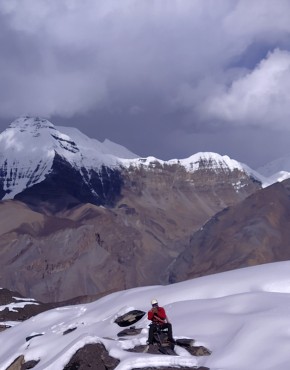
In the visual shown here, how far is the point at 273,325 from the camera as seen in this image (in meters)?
25.2

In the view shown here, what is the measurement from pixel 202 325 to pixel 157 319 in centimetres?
261

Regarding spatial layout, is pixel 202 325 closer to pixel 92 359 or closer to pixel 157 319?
pixel 157 319

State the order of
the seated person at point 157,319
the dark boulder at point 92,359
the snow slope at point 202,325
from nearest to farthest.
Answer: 1. the snow slope at point 202,325
2. the dark boulder at point 92,359
3. the seated person at point 157,319

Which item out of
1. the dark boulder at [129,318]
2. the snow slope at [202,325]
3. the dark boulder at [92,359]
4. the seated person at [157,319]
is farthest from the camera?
the dark boulder at [129,318]

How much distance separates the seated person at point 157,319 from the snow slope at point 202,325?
89cm

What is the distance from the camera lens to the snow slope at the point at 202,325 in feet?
78.4

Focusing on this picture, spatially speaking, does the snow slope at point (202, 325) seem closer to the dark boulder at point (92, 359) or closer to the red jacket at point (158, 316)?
the dark boulder at point (92, 359)

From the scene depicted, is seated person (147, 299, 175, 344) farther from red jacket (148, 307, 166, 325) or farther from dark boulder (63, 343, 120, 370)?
dark boulder (63, 343, 120, 370)

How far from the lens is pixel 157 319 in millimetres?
25938

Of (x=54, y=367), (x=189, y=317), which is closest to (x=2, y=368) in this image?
(x=54, y=367)

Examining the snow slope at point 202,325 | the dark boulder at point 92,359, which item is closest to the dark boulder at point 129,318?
the snow slope at point 202,325

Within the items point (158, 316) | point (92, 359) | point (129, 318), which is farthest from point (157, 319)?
point (129, 318)

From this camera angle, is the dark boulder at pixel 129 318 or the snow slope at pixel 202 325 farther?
the dark boulder at pixel 129 318

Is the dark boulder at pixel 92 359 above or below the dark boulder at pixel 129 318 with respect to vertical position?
below
